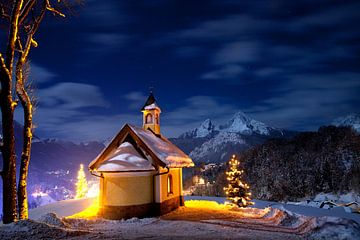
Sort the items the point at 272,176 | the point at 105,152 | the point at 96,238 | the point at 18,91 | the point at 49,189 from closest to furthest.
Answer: the point at 96,238
the point at 18,91
the point at 105,152
the point at 272,176
the point at 49,189

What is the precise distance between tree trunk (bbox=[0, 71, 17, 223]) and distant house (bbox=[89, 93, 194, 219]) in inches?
221

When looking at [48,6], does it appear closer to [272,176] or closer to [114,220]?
[114,220]

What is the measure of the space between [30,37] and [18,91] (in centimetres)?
250

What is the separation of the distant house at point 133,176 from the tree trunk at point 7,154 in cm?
561

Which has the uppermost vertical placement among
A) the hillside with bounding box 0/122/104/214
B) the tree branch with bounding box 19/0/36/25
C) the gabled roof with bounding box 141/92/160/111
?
the tree branch with bounding box 19/0/36/25

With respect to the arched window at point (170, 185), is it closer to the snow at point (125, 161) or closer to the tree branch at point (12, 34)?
the snow at point (125, 161)

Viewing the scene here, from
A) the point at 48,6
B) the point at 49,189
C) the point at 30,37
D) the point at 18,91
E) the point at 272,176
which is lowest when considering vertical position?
the point at 49,189

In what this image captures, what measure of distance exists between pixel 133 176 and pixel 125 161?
992mm

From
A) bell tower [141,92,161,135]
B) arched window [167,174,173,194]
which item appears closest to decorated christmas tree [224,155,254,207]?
arched window [167,174,173,194]

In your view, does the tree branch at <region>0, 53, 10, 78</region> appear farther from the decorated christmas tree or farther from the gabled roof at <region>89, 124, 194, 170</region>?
the decorated christmas tree

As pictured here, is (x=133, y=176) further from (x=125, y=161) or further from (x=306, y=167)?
(x=306, y=167)

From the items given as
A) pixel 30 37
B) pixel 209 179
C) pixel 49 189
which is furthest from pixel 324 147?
pixel 49 189

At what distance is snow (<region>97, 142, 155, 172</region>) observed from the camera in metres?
16.9

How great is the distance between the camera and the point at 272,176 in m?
54.0
